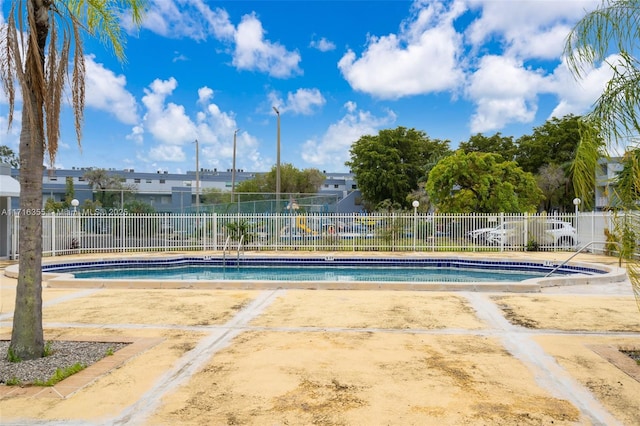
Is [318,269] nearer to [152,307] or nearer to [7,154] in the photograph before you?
[152,307]

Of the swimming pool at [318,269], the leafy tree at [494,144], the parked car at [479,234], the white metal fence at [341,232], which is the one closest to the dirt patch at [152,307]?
the swimming pool at [318,269]

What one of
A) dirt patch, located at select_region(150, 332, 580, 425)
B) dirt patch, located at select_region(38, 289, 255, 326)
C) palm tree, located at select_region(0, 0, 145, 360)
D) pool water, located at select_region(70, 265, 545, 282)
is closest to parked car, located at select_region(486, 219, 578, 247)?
pool water, located at select_region(70, 265, 545, 282)

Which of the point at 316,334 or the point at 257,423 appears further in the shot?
the point at 316,334

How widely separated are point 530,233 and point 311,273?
1041 centimetres

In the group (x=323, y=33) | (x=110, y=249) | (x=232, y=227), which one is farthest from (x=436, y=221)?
(x=110, y=249)

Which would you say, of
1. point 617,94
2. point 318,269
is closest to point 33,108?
point 617,94

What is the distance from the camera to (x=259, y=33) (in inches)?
778

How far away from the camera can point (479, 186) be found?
26078 mm

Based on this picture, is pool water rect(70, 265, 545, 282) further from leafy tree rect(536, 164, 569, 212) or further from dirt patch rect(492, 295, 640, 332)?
leafy tree rect(536, 164, 569, 212)

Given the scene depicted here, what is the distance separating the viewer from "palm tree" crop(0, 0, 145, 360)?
16.3 feet

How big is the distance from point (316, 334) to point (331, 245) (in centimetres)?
1370

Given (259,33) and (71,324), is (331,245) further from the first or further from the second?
(71,324)

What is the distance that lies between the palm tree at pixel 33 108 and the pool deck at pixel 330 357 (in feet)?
3.14

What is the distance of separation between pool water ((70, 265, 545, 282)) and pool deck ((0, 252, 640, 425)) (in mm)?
4974
